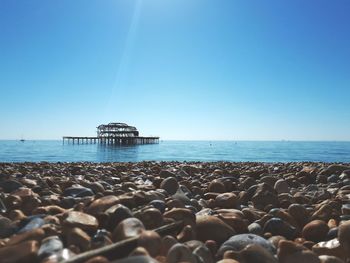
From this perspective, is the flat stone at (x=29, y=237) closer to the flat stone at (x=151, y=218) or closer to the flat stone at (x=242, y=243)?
the flat stone at (x=151, y=218)

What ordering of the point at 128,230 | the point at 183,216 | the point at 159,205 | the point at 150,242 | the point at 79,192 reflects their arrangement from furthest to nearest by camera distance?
the point at 79,192, the point at 159,205, the point at 183,216, the point at 128,230, the point at 150,242

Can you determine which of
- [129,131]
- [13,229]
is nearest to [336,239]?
[13,229]

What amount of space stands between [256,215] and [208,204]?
2.89 ft

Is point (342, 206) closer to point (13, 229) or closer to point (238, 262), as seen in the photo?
point (238, 262)

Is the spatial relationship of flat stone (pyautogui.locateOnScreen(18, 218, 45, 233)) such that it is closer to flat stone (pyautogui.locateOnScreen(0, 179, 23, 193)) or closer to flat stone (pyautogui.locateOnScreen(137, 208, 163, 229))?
flat stone (pyautogui.locateOnScreen(137, 208, 163, 229))

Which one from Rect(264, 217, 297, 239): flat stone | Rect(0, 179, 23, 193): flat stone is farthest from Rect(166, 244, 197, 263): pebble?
Rect(0, 179, 23, 193): flat stone

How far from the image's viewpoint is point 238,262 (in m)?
2.30

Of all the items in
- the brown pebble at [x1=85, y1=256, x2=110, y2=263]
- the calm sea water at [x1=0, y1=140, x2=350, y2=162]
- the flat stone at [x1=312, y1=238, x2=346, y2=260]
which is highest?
the brown pebble at [x1=85, y1=256, x2=110, y2=263]

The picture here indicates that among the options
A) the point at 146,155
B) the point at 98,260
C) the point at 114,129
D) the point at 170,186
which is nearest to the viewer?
the point at 98,260

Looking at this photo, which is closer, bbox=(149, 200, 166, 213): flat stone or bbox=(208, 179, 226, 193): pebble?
bbox=(149, 200, 166, 213): flat stone

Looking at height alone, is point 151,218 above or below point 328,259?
above

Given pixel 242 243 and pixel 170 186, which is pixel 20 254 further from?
pixel 170 186

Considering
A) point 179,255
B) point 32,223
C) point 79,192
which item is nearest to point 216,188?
point 79,192

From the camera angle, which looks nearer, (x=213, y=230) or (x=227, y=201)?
(x=213, y=230)
